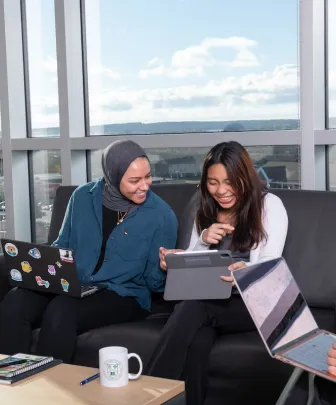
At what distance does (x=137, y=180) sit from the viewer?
9.72 feet

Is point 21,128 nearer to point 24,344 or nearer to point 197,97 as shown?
point 197,97

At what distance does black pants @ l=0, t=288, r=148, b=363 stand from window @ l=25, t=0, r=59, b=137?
70.1 inches

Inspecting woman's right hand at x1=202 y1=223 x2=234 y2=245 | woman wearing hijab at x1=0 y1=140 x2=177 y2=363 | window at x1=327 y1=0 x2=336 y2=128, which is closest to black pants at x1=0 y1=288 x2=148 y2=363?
woman wearing hijab at x1=0 y1=140 x2=177 y2=363

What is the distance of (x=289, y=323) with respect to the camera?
2023mm

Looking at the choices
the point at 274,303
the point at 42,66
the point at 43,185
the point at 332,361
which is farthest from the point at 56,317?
the point at 42,66

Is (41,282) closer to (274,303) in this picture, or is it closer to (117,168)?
(117,168)

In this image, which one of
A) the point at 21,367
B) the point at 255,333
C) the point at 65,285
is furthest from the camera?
the point at 65,285

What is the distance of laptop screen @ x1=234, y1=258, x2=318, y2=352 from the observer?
74.9 inches

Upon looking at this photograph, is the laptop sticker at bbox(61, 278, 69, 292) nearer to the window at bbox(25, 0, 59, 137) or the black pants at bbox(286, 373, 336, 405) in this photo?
the black pants at bbox(286, 373, 336, 405)

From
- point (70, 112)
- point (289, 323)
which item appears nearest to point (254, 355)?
point (289, 323)

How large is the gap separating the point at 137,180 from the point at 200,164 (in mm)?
978

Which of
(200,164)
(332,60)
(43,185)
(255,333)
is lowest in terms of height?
(255,333)

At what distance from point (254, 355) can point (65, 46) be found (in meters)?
2.32

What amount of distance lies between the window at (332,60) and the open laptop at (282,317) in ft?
5.07
